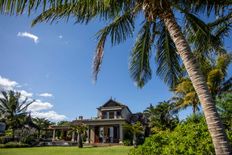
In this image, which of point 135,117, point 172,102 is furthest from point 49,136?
point 172,102

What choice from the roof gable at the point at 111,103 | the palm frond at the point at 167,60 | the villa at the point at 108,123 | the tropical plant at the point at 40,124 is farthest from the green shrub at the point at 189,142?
the tropical plant at the point at 40,124

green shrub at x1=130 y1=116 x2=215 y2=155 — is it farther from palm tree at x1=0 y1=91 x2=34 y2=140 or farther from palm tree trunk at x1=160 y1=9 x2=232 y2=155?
palm tree at x1=0 y1=91 x2=34 y2=140

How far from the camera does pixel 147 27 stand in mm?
9102

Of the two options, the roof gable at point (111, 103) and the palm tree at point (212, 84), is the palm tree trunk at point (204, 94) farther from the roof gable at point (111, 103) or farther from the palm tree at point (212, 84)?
the roof gable at point (111, 103)

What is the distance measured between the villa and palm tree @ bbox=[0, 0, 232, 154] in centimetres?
3071

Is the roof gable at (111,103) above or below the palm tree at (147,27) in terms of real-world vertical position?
above

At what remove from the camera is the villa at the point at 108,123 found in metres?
40.3

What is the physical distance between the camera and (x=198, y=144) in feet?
20.8

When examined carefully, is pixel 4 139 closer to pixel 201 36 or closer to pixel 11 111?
pixel 11 111

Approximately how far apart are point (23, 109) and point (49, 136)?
1239 centimetres

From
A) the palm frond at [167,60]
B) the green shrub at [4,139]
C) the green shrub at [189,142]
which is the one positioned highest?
the palm frond at [167,60]

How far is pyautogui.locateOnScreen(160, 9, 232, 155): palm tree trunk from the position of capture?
484 cm

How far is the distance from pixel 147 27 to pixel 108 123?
109 ft

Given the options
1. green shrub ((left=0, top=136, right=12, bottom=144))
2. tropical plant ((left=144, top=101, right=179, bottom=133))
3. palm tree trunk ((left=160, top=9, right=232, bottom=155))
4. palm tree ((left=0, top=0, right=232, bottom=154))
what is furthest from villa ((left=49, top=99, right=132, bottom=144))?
palm tree trunk ((left=160, top=9, right=232, bottom=155))
